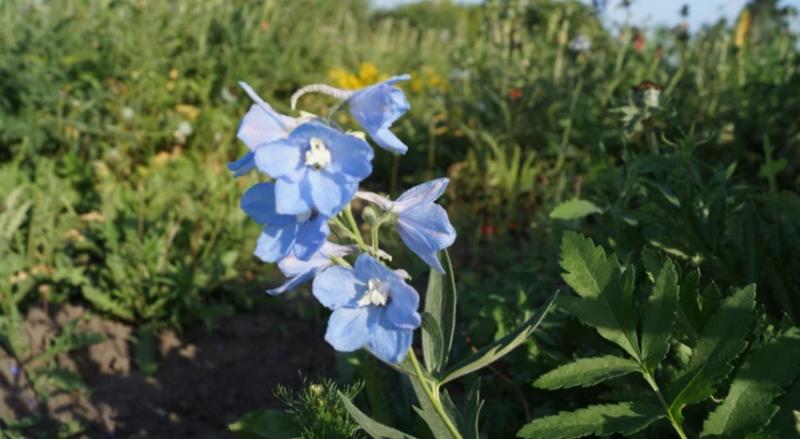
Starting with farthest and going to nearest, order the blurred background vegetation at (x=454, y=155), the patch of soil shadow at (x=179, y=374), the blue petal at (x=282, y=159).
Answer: the patch of soil shadow at (x=179, y=374), the blurred background vegetation at (x=454, y=155), the blue petal at (x=282, y=159)

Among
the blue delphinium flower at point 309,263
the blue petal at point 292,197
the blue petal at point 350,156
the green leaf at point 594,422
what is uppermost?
the blue petal at point 350,156

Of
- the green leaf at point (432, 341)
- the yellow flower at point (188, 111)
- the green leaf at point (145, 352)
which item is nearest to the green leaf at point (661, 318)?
the green leaf at point (432, 341)

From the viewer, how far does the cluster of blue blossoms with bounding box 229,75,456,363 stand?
104cm

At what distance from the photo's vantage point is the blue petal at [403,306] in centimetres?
107

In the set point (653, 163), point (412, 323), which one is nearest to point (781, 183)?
point (653, 163)

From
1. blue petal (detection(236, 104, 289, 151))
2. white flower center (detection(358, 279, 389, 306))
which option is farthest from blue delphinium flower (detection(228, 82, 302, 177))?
white flower center (detection(358, 279, 389, 306))

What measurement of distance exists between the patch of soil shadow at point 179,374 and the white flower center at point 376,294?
1.31 m

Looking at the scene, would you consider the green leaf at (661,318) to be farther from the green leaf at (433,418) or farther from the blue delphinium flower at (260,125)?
the blue delphinium flower at (260,125)

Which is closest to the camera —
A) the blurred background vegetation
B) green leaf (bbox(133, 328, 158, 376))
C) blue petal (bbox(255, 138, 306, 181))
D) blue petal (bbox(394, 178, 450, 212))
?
blue petal (bbox(255, 138, 306, 181))

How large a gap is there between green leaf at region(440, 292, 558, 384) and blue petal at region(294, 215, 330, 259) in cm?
30

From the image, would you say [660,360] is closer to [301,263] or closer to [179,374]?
[301,263]

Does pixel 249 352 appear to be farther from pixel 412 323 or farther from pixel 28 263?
pixel 412 323

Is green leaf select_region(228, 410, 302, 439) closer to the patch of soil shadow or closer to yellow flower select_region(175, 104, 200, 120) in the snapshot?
the patch of soil shadow

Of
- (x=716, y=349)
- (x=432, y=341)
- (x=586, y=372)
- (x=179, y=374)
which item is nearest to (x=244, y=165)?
(x=432, y=341)
